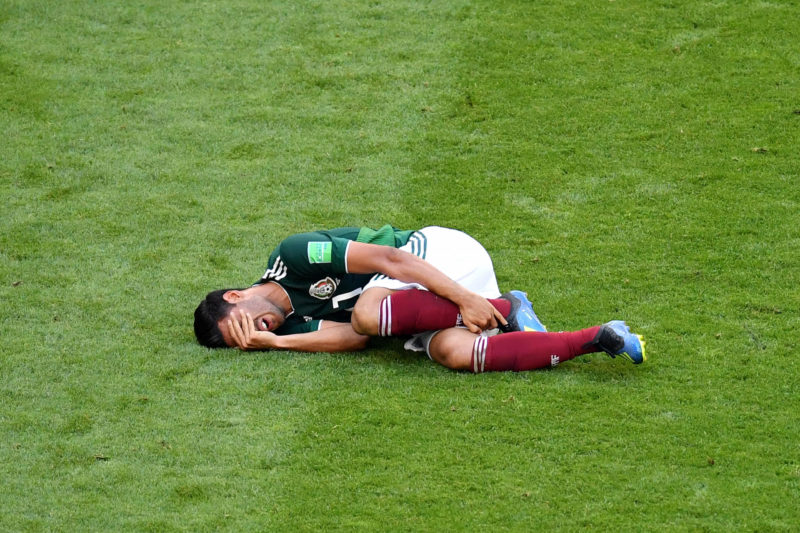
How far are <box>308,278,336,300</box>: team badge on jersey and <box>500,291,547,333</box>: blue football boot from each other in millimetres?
772

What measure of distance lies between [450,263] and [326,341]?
649mm

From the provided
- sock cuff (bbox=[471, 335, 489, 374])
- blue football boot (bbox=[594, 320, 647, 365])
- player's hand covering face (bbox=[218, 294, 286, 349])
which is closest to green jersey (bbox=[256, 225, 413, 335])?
player's hand covering face (bbox=[218, 294, 286, 349])

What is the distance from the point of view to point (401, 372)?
181 inches

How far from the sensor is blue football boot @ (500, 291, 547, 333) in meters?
4.62

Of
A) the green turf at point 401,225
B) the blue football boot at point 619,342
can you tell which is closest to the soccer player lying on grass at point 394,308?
the blue football boot at point 619,342

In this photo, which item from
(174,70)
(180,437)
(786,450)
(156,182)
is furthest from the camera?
(174,70)

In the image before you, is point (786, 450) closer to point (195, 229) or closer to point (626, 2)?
point (195, 229)

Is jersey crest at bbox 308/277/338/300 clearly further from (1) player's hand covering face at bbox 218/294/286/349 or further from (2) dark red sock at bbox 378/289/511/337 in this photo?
(2) dark red sock at bbox 378/289/511/337

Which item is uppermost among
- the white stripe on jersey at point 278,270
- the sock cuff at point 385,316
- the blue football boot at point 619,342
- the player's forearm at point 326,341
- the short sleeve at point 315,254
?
the short sleeve at point 315,254

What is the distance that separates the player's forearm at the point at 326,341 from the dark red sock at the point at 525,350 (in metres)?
0.57

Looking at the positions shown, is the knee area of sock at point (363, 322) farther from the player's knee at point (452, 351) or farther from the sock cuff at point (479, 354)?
the sock cuff at point (479, 354)

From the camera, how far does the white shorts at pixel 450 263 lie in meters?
4.68

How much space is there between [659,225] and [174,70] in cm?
386

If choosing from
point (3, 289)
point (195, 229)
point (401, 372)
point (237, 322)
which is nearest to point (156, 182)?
point (195, 229)
